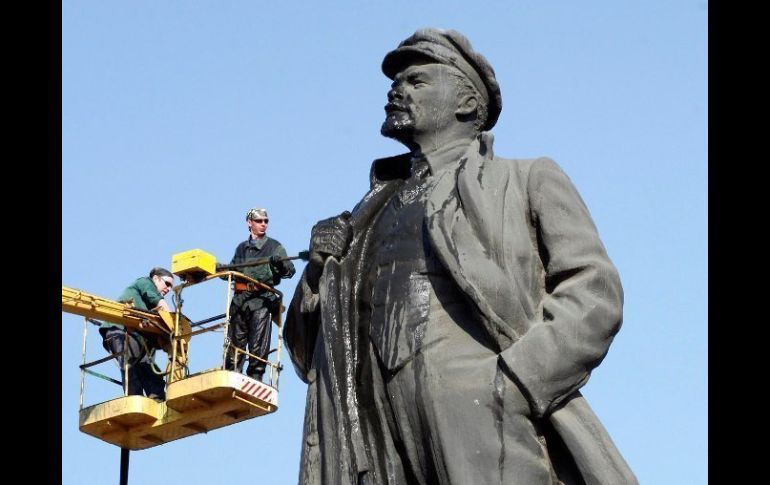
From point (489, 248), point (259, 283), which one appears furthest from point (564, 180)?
point (259, 283)

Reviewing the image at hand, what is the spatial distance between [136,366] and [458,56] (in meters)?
26.7

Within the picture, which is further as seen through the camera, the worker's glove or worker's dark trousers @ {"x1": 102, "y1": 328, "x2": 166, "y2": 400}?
worker's dark trousers @ {"x1": 102, "y1": 328, "x2": 166, "y2": 400}

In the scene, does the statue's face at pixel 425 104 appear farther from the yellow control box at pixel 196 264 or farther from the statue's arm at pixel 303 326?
the yellow control box at pixel 196 264

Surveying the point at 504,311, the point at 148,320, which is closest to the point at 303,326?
the point at 504,311

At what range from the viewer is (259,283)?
104 feet

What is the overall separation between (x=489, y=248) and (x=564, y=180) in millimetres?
536

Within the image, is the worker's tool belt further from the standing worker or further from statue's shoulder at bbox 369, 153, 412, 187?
statue's shoulder at bbox 369, 153, 412, 187

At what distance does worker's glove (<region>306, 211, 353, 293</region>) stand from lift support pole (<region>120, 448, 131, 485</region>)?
26369mm

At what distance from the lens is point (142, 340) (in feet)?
114

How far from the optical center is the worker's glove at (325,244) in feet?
33.1

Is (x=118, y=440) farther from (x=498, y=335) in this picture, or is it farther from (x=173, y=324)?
(x=498, y=335)

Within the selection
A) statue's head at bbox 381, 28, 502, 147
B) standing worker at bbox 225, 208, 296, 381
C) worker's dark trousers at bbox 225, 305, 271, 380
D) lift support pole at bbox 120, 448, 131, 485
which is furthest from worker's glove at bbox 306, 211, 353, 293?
lift support pole at bbox 120, 448, 131, 485

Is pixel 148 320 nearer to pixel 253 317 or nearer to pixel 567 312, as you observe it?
pixel 253 317

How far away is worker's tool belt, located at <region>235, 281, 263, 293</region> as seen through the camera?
105ft
